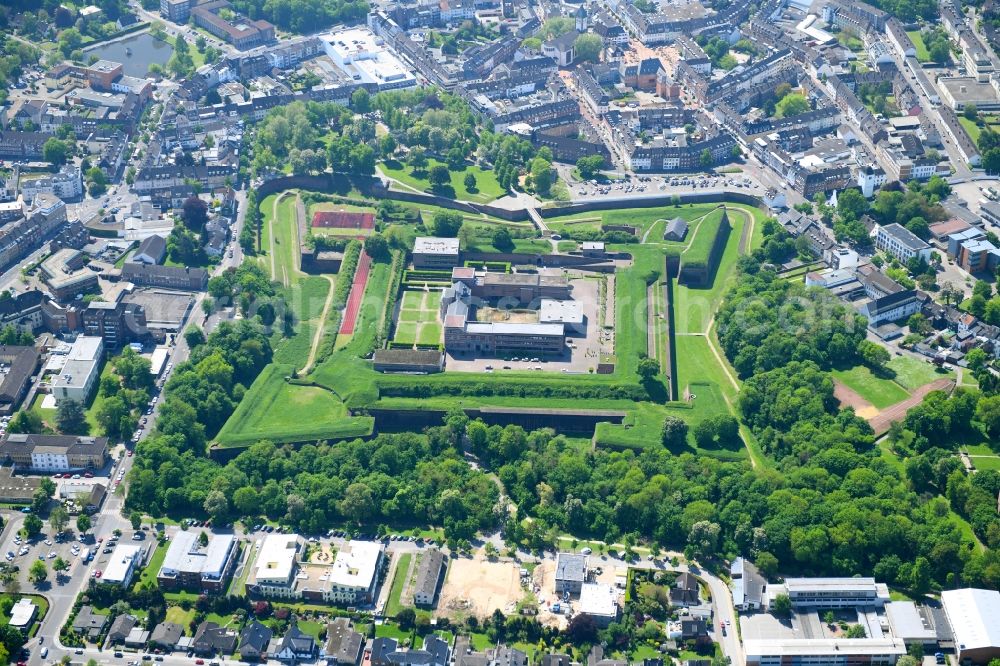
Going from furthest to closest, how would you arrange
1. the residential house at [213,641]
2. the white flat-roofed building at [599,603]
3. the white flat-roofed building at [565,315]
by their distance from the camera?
the white flat-roofed building at [565,315] < the white flat-roofed building at [599,603] < the residential house at [213,641]

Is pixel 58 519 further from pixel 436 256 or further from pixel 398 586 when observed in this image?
pixel 436 256

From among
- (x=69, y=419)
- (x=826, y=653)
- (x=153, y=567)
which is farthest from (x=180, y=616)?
(x=826, y=653)

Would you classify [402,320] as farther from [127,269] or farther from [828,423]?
[828,423]

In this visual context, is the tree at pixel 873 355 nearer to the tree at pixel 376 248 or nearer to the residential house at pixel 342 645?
the tree at pixel 376 248

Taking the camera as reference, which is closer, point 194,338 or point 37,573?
point 37,573

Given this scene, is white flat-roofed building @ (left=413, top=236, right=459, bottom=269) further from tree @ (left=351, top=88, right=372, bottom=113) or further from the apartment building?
the apartment building

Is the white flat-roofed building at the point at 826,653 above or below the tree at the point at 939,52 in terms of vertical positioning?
below

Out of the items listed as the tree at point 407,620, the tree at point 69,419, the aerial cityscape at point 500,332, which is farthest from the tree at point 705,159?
the tree at point 407,620
